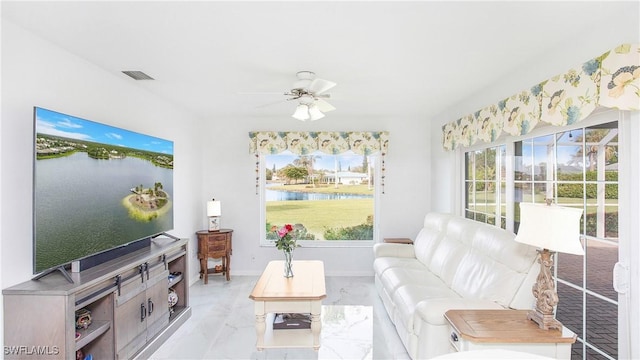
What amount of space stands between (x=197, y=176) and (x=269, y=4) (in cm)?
359

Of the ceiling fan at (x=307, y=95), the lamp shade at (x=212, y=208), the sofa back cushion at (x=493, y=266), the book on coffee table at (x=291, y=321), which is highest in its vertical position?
the ceiling fan at (x=307, y=95)

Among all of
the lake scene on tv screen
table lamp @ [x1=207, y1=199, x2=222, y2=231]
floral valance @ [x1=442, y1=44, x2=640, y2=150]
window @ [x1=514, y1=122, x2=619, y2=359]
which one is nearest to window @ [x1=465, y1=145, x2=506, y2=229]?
floral valance @ [x1=442, y1=44, x2=640, y2=150]

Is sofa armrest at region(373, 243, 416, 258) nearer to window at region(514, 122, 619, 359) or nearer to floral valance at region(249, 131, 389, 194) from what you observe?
floral valance at region(249, 131, 389, 194)

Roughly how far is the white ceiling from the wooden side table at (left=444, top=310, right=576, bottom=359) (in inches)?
73.4

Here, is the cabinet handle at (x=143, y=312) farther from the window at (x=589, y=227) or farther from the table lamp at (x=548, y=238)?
the window at (x=589, y=227)

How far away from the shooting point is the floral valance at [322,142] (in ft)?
16.1

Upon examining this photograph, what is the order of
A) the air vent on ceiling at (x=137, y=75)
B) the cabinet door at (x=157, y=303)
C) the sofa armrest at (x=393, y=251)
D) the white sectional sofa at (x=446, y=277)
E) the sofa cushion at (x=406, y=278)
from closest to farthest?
the white sectional sofa at (x=446, y=277) < the cabinet door at (x=157, y=303) < the air vent on ceiling at (x=137, y=75) < the sofa cushion at (x=406, y=278) < the sofa armrest at (x=393, y=251)

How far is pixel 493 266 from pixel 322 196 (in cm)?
295

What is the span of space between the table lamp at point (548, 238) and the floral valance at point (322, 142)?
304cm

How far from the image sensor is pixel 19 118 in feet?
6.73

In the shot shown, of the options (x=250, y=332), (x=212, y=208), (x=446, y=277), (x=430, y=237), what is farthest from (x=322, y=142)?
(x=250, y=332)

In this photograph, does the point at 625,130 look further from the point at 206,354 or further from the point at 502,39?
the point at 206,354

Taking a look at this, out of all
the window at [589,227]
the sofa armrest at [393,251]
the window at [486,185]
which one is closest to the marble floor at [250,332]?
the sofa armrest at [393,251]

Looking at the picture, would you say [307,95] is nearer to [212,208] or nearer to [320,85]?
[320,85]
